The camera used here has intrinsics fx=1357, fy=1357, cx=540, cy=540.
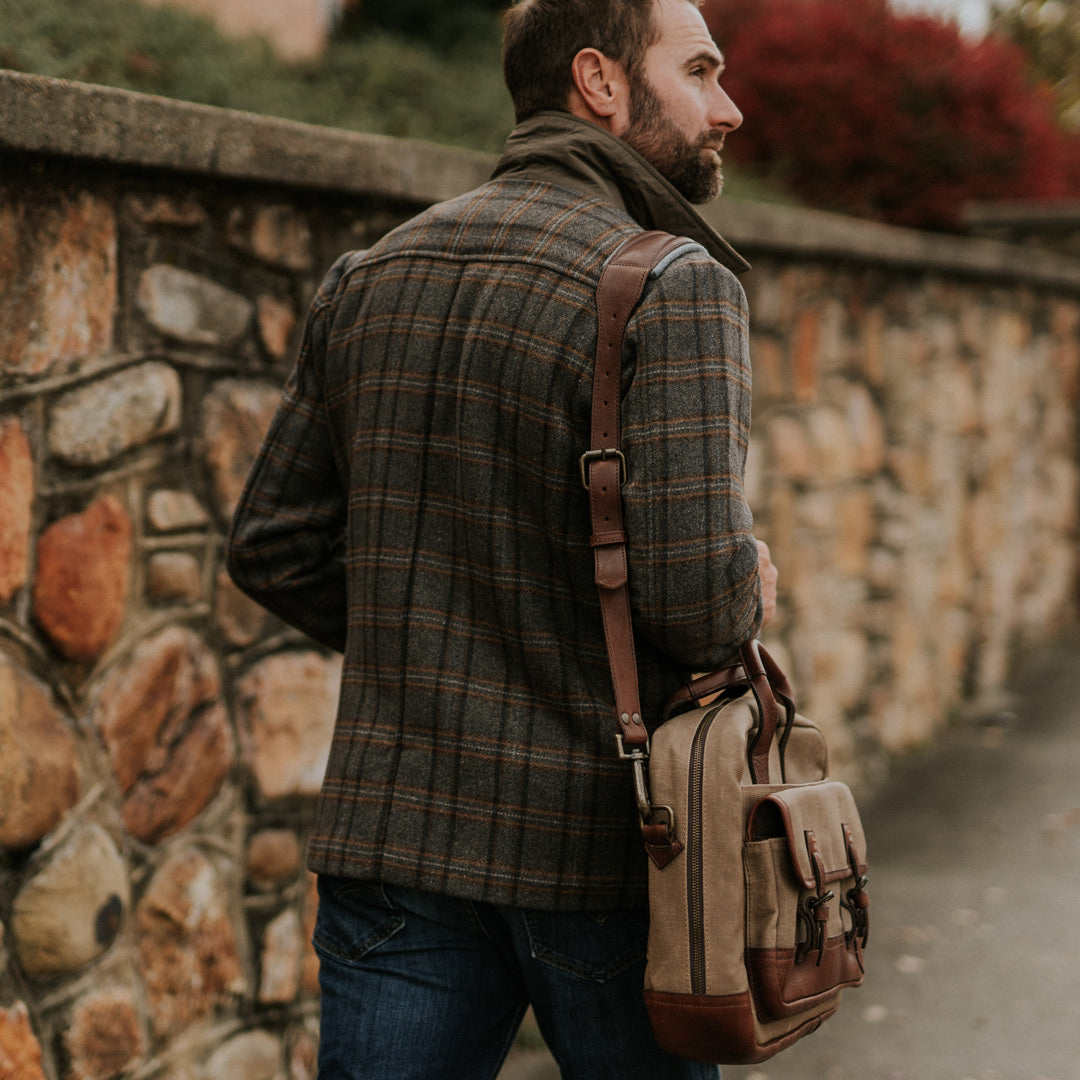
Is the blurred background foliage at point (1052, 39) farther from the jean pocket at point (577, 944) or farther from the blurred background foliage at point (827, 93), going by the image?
the jean pocket at point (577, 944)

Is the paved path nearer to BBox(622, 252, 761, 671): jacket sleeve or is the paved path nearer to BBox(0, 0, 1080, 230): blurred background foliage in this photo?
BBox(622, 252, 761, 671): jacket sleeve

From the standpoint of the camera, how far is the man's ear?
6.02 ft

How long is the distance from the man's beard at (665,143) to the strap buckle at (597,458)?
481 millimetres

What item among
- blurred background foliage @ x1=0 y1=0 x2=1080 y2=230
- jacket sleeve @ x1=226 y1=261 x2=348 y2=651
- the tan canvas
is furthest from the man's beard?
blurred background foliage @ x1=0 y1=0 x2=1080 y2=230

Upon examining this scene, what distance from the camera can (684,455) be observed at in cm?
156

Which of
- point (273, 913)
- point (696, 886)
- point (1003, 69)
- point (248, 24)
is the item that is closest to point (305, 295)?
point (273, 913)

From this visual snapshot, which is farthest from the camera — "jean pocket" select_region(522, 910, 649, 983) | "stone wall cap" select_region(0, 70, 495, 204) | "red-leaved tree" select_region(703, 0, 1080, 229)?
"red-leaved tree" select_region(703, 0, 1080, 229)

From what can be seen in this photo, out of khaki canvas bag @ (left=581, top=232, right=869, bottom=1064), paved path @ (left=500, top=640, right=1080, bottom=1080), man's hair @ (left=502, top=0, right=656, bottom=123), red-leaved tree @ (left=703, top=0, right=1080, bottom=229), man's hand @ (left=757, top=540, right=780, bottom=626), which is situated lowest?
paved path @ (left=500, top=640, right=1080, bottom=1080)

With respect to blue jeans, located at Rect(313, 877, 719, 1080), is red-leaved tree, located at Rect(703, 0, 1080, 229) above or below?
above

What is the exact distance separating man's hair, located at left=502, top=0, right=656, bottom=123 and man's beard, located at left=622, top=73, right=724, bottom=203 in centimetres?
4

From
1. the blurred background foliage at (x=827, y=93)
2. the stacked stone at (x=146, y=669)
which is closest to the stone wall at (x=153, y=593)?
the stacked stone at (x=146, y=669)

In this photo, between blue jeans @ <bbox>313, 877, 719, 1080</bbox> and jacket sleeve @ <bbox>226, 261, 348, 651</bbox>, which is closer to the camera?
blue jeans @ <bbox>313, 877, 719, 1080</bbox>

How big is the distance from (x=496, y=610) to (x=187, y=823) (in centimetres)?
125

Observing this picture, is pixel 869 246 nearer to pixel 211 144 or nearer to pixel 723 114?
pixel 211 144
